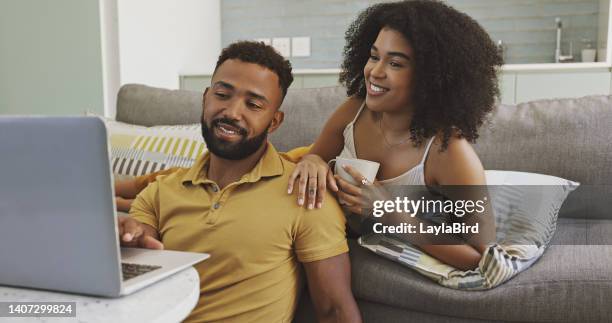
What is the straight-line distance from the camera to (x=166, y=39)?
3.77 m

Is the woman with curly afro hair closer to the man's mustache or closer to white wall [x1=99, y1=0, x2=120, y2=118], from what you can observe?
the man's mustache

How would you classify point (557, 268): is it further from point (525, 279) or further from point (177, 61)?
point (177, 61)

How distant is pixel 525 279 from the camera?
1.26 metres

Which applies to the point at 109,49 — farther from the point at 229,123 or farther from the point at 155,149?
the point at 229,123

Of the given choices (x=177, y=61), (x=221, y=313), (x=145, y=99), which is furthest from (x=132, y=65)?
(x=221, y=313)

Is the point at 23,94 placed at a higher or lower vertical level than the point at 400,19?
lower

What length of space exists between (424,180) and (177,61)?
2.84 m

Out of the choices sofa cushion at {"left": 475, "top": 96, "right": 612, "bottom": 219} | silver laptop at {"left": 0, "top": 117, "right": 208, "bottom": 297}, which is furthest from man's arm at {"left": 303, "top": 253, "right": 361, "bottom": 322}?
sofa cushion at {"left": 475, "top": 96, "right": 612, "bottom": 219}

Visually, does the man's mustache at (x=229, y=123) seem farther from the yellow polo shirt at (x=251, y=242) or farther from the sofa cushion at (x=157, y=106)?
the sofa cushion at (x=157, y=106)

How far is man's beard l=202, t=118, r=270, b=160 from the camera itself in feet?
4.07

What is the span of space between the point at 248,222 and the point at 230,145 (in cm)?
16

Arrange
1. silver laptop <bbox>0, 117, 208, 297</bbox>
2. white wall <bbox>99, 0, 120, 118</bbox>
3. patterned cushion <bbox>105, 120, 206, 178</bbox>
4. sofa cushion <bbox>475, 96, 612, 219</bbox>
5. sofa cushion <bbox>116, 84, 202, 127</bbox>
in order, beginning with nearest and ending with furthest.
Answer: silver laptop <bbox>0, 117, 208, 297</bbox> → sofa cushion <bbox>475, 96, 612, 219</bbox> → patterned cushion <bbox>105, 120, 206, 178</bbox> → sofa cushion <bbox>116, 84, 202, 127</bbox> → white wall <bbox>99, 0, 120, 118</bbox>

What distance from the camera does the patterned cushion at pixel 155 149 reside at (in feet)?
→ 6.46

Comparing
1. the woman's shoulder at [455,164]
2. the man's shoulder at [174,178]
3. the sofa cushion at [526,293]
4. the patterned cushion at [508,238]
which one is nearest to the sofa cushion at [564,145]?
the patterned cushion at [508,238]
